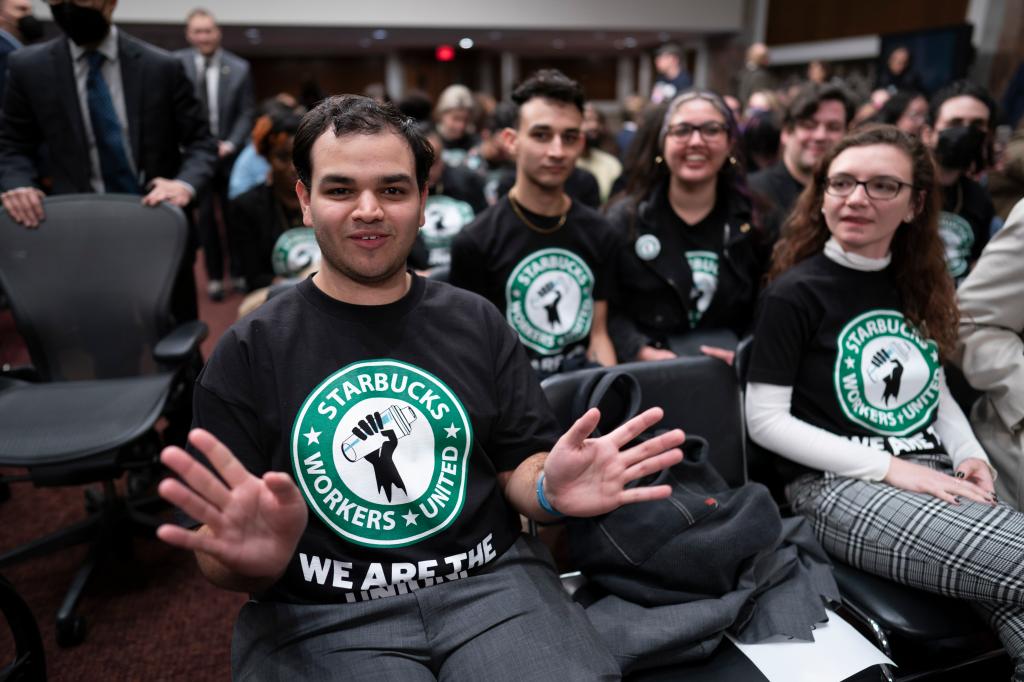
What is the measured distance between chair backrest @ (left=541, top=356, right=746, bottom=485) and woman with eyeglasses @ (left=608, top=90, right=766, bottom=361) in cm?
54

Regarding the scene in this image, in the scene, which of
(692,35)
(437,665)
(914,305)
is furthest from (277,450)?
(692,35)

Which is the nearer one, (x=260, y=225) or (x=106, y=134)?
(x=106, y=134)

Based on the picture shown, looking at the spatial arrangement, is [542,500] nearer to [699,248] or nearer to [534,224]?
[534,224]

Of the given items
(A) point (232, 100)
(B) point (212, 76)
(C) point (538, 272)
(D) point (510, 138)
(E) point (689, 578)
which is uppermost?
(B) point (212, 76)

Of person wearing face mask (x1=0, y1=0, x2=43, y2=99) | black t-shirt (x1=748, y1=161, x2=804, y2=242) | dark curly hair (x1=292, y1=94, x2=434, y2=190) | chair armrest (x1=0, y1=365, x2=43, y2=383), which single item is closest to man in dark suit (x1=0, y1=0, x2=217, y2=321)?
chair armrest (x1=0, y1=365, x2=43, y2=383)

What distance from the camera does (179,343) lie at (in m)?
1.86

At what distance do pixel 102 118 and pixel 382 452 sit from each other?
196cm

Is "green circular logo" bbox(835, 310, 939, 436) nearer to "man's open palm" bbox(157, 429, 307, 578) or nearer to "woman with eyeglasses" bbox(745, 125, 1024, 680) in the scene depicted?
"woman with eyeglasses" bbox(745, 125, 1024, 680)

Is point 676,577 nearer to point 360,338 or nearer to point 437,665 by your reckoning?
point 437,665

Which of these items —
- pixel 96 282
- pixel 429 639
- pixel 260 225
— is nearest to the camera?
pixel 429 639

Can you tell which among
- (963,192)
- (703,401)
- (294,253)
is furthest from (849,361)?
(294,253)

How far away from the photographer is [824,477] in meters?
1.52

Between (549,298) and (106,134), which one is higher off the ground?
(106,134)

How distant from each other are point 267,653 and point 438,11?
10999mm
